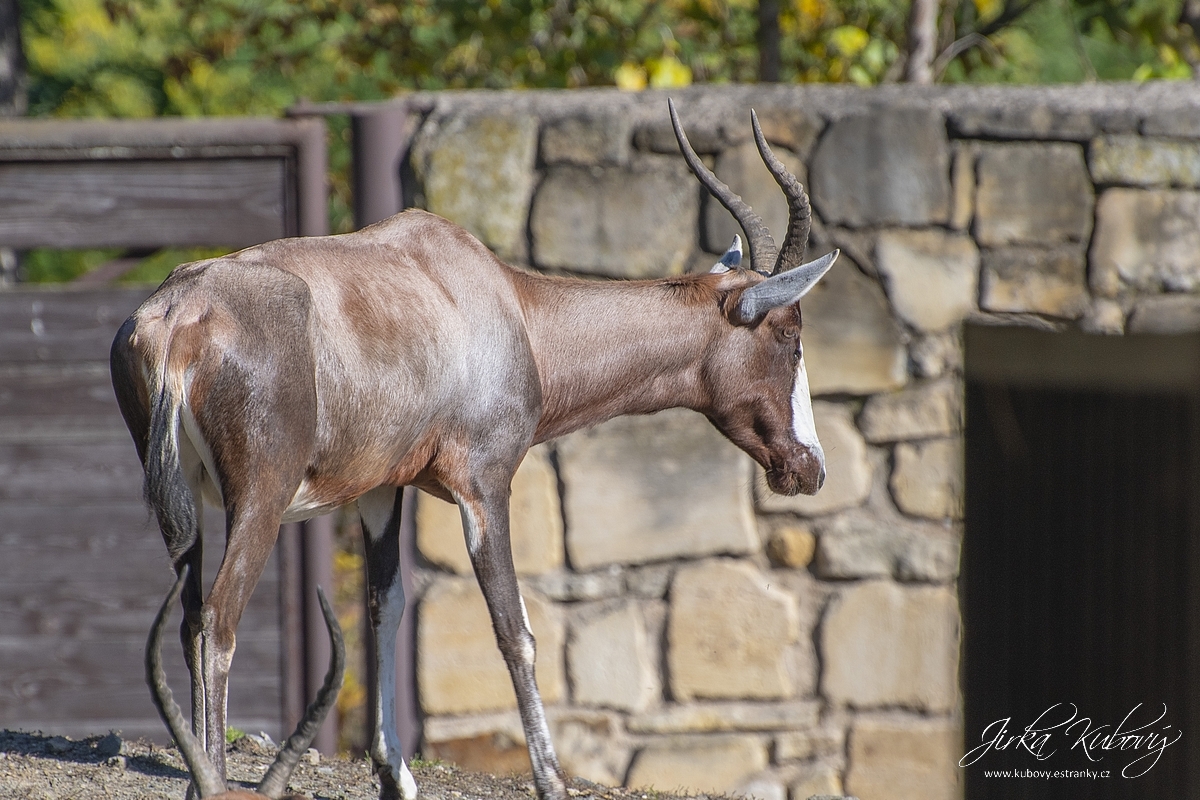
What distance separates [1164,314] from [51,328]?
371 cm

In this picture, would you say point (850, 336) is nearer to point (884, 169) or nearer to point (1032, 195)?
point (884, 169)

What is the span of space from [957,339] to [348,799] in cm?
240

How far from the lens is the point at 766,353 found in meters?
3.01

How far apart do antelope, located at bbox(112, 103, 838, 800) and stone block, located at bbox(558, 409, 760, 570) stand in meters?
1.20

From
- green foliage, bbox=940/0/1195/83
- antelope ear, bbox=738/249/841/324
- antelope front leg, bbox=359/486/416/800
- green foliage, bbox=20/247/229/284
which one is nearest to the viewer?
antelope ear, bbox=738/249/841/324

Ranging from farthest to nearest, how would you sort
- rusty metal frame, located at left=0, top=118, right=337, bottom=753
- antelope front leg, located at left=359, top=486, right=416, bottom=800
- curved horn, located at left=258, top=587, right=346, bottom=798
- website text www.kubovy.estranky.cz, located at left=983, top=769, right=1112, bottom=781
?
1. website text www.kubovy.estranky.cz, located at left=983, top=769, right=1112, bottom=781
2. rusty metal frame, located at left=0, top=118, right=337, bottom=753
3. antelope front leg, located at left=359, top=486, right=416, bottom=800
4. curved horn, located at left=258, top=587, right=346, bottom=798

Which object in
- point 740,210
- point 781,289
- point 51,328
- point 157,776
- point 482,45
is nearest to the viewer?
point 781,289

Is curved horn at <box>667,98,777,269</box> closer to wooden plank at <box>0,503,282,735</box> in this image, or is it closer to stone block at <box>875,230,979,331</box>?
stone block at <box>875,230,979,331</box>

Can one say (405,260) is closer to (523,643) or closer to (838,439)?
(523,643)

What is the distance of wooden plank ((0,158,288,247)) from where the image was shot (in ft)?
14.9

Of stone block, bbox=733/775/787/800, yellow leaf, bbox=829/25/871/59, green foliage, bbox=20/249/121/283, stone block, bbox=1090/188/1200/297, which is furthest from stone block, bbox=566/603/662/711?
green foliage, bbox=20/249/121/283

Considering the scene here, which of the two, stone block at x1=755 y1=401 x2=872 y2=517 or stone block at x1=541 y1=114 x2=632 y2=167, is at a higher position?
stone block at x1=541 y1=114 x2=632 y2=167

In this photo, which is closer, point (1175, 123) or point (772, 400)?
point (772, 400)

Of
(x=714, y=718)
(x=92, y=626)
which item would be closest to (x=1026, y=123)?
(x=714, y=718)
